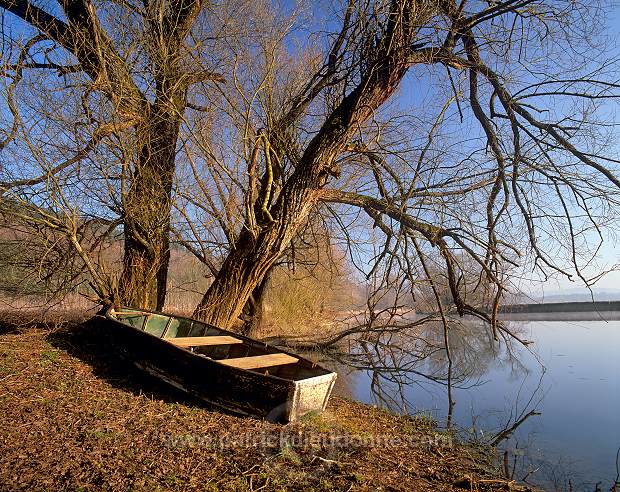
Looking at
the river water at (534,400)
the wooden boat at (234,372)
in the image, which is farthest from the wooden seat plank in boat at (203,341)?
the river water at (534,400)

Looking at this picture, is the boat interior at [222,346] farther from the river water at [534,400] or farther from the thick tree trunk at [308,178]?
the river water at [534,400]

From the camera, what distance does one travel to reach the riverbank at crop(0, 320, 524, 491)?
3.07 metres

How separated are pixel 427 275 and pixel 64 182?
5.57 meters

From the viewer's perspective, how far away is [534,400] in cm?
664

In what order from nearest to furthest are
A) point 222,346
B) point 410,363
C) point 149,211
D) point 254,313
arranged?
point 222,346
point 149,211
point 410,363
point 254,313

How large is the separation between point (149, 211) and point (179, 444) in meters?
4.36

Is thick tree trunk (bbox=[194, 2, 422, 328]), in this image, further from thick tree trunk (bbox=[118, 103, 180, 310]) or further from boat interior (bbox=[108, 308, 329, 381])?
thick tree trunk (bbox=[118, 103, 180, 310])

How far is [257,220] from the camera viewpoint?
7.21 meters

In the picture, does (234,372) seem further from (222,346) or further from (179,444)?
(222,346)

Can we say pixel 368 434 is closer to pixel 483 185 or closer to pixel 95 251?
pixel 483 185

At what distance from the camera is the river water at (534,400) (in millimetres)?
4449

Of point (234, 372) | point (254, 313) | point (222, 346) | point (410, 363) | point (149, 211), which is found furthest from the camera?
point (254, 313)

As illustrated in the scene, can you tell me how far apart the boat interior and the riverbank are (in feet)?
1.95

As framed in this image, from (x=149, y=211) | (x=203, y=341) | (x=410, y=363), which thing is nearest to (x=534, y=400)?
(x=410, y=363)
